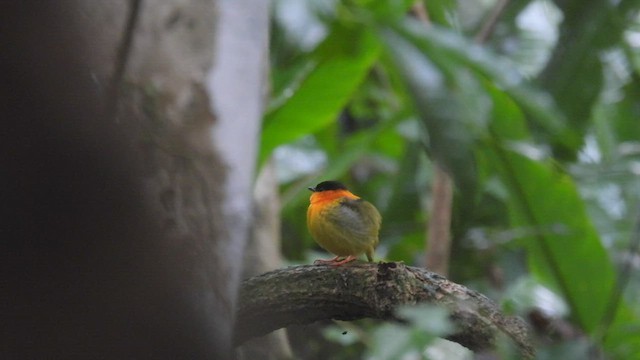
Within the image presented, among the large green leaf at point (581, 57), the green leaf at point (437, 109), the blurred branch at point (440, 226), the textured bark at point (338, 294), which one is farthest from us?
the large green leaf at point (581, 57)

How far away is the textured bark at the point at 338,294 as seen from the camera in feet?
3.01

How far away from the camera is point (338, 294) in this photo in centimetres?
99

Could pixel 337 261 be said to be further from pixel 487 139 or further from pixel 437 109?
pixel 487 139

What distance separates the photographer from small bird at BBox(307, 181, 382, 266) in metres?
1.06

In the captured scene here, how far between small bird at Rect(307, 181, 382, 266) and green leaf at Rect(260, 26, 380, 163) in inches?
37.3

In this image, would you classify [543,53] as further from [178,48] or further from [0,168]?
[0,168]

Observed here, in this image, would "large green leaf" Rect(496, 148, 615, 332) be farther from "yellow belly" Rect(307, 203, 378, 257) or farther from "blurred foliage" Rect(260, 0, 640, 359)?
"yellow belly" Rect(307, 203, 378, 257)

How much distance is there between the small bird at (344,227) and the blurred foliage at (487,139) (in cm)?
40

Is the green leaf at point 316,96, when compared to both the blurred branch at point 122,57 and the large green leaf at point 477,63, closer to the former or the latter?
the large green leaf at point 477,63

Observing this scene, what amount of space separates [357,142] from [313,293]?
167 cm

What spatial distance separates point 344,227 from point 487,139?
1.18 metres

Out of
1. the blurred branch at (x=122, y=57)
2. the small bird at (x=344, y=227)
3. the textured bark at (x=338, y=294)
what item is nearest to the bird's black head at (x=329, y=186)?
the small bird at (x=344, y=227)

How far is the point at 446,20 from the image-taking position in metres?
2.51

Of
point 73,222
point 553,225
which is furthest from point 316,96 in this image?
point 73,222
